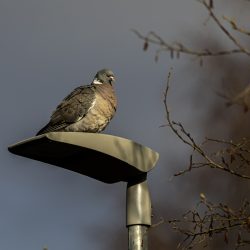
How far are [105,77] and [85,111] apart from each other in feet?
2.87

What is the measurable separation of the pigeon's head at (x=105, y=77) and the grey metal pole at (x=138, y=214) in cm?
352

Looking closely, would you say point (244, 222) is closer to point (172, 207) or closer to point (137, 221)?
point (137, 221)

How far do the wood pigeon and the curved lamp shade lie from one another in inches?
94.4

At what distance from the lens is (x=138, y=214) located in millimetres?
5027

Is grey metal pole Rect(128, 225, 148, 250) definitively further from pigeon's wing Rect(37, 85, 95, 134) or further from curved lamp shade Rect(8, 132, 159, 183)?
pigeon's wing Rect(37, 85, 95, 134)

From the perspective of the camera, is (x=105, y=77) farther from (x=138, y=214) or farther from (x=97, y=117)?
(x=138, y=214)

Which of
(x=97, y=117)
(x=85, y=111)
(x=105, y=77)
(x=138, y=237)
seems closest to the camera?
(x=138, y=237)

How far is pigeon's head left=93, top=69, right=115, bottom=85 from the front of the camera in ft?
28.2

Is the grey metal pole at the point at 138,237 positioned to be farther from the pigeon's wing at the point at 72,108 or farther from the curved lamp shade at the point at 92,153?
the pigeon's wing at the point at 72,108

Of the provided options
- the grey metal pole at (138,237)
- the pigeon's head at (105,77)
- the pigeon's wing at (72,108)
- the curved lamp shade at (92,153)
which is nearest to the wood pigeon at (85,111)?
the pigeon's wing at (72,108)

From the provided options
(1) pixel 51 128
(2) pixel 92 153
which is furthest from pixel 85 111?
(2) pixel 92 153

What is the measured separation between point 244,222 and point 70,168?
108 cm

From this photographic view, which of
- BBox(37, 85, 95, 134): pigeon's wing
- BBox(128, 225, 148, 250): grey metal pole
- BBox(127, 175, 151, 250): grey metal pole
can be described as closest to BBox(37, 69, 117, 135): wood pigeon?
BBox(37, 85, 95, 134): pigeon's wing

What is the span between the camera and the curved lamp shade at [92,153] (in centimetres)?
489
